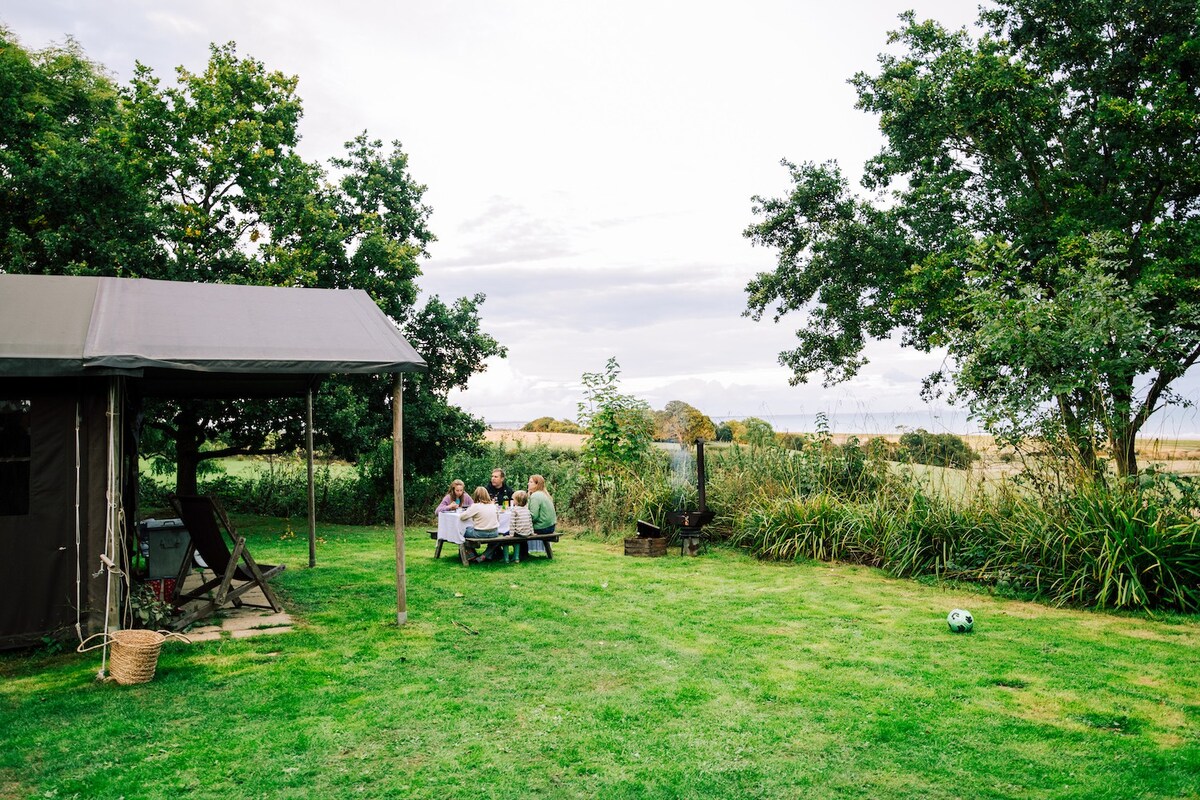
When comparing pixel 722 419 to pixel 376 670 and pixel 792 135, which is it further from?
pixel 376 670

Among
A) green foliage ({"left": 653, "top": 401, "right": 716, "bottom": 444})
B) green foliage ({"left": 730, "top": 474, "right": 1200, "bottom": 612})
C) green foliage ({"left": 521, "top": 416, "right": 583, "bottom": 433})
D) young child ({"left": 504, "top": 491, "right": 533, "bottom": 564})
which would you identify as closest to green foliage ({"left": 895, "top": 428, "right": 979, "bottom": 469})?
green foliage ({"left": 730, "top": 474, "right": 1200, "bottom": 612})

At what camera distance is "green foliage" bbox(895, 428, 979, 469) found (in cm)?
947

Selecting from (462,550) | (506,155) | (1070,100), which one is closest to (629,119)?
(506,155)

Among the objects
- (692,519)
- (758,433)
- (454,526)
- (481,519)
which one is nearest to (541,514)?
(481,519)

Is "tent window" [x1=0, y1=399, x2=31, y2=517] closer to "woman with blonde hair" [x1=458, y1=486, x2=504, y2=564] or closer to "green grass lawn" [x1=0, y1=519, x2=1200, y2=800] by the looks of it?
"green grass lawn" [x1=0, y1=519, x2=1200, y2=800]

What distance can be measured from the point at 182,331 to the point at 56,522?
1.66 meters

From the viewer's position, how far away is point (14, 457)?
18.4ft

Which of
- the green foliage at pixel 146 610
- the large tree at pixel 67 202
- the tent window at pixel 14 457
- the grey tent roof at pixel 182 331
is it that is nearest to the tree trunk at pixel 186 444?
the large tree at pixel 67 202

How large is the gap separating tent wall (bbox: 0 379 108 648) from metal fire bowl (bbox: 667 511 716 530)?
6.76m

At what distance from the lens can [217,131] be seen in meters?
13.9

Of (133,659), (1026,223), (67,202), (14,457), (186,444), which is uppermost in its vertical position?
(67,202)

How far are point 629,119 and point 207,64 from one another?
819cm

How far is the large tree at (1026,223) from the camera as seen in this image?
864cm

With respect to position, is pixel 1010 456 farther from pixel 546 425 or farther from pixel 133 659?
pixel 546 425
